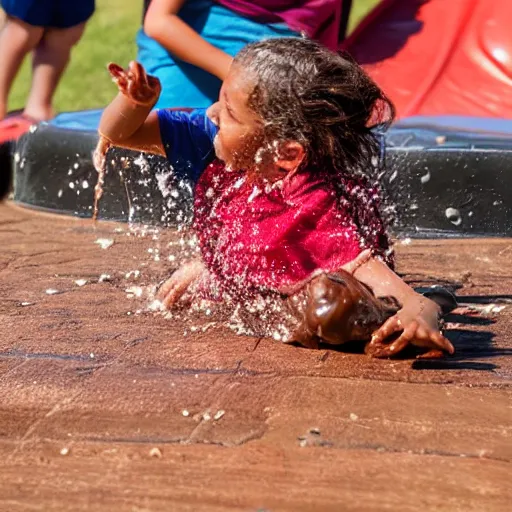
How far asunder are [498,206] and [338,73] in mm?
1562

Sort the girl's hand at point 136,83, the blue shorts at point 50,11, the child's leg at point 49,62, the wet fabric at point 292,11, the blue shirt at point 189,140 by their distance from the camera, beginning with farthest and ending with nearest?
1. the child's leg at point 49,62
2. the blue shorts at point 50,11
3. the wet fabric at point 292,11
4. the blue shirt at point 189,140
5. the girl's hand at point 136,83

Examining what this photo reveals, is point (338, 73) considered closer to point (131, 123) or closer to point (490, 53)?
point (131, 123)

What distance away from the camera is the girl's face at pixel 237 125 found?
300cm

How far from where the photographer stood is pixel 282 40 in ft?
10.2

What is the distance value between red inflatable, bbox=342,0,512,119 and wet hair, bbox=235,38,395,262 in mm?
2210

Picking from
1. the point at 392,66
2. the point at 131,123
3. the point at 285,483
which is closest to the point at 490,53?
the point at 392,66

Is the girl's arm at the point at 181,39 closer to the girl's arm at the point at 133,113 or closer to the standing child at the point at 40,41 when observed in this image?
the standing child at the point at 40,41

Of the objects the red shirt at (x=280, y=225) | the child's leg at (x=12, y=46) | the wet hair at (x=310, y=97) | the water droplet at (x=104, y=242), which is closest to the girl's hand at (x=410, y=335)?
the red shirt at (x=280, y=225)

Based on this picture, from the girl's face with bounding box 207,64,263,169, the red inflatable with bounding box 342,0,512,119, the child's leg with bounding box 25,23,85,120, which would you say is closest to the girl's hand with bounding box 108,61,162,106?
the girl's face with bounding box 207,64,263,169

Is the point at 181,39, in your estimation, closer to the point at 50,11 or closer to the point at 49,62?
A: the point at 50,11

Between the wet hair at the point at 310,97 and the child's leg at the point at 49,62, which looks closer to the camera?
the wet hair at the point at 310,97

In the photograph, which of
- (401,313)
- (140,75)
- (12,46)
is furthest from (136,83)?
(12,46)

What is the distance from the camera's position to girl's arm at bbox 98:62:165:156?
116 inches

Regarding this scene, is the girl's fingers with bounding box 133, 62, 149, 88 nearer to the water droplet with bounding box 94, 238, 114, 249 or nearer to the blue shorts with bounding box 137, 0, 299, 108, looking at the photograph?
the water droplet with bounding box 94, 238, 114, 249
